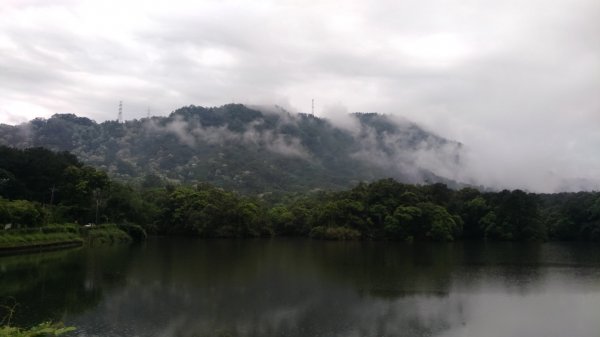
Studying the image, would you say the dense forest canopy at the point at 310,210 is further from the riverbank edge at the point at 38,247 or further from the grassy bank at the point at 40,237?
the riverbank edge at the point at 38,247

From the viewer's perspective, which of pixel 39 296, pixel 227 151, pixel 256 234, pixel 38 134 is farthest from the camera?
pixel 38 134

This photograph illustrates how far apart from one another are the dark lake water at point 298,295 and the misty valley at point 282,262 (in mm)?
129

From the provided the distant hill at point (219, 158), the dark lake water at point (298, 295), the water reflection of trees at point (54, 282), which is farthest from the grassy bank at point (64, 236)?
the distant hill at point (219, 158)

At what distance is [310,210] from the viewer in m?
84.3

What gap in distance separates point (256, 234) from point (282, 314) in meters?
55.5

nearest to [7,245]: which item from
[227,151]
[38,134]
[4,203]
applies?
[4,203]

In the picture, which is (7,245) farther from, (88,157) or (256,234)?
(88,157)

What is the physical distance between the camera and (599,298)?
92.8 ft

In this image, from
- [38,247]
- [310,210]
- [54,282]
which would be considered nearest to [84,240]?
[38,247]

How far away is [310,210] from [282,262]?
1662 inches

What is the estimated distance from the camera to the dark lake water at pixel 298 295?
67.4 ft

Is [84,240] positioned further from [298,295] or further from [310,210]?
[310,210]

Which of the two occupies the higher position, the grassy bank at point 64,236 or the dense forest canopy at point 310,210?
the dense forest canopy at point 310,210

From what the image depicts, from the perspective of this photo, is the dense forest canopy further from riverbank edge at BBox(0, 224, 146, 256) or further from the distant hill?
the distant hill
